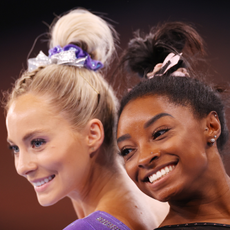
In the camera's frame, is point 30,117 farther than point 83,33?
No

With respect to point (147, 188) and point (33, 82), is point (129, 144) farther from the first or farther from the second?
point (33, 82)

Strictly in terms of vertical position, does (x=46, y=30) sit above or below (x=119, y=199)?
above

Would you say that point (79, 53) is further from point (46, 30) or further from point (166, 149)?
point (46, 30)

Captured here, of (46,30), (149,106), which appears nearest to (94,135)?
(149,106)

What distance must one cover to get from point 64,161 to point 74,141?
76 mm

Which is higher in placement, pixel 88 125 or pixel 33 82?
pixel 33 82

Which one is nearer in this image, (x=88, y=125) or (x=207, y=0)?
(x=88, y=125)

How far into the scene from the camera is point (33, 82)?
126 cm

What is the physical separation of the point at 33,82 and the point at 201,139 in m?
0.66

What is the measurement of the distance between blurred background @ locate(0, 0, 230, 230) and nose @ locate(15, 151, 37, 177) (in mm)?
801

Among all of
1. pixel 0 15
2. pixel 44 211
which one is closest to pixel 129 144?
pixel 44 211

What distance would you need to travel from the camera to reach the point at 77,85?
128cm

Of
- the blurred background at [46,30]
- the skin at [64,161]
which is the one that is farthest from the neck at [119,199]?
the blurred background at [46,30]

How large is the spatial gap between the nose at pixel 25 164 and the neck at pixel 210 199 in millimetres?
498
